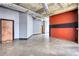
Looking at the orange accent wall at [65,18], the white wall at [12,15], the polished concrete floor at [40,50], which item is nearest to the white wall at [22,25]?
the white wall at [12,15]

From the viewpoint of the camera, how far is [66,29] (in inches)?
440

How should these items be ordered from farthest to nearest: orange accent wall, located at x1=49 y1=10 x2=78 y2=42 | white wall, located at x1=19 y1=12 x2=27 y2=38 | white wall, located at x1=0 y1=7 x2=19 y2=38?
white wall, located at x1=19 y1=12 x2=27 y2=38, orange accent wall, located at x1=49 y1=10 x2=78 y2=42, white wall, located at x1=0 y1=7 x2=19 y2=38

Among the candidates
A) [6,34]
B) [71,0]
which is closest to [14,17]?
[6,34]

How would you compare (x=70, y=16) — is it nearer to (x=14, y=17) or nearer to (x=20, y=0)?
(x=14, y=17)

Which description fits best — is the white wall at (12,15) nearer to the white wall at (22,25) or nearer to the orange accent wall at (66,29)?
the white wall at (22,25)

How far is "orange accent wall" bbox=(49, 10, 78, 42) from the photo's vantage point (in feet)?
33.4

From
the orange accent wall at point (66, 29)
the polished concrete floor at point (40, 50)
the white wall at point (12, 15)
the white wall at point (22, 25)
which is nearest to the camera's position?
the polished concrete floor at point (40, 50)

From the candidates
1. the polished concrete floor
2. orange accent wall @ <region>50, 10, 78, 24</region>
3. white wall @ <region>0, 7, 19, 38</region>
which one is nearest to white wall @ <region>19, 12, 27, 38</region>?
white wall @ <region>0, 7, 19, 38</region>

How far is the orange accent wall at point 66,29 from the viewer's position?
10.2 meters

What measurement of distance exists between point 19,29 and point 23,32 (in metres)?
0.52

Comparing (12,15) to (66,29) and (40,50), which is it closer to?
(66,29)

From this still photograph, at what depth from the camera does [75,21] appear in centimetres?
1011

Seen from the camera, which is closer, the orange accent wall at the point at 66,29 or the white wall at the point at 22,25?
the orange accent wall at the point at 66,29

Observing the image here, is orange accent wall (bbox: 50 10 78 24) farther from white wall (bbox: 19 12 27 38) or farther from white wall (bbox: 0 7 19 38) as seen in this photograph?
white wall (bbox: 0 7 19 38)
